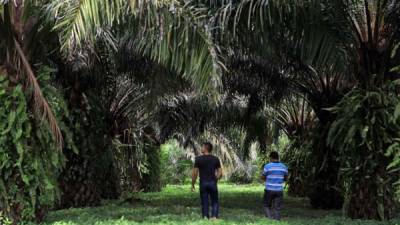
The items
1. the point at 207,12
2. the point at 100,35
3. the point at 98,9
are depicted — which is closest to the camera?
the point at 98,9

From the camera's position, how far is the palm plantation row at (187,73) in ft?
26.4

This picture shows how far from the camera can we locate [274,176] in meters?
11.1

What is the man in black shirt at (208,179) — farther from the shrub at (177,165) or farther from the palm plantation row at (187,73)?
the shrub at (177,165)

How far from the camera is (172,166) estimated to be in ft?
131

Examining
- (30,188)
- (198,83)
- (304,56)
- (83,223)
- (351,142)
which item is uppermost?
(304,56)

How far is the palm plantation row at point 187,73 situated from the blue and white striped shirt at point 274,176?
3.69 ft

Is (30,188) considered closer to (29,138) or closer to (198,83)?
(29,138)

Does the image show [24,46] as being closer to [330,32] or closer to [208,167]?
[208,167]

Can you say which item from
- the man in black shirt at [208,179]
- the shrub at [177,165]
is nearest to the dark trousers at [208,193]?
the man in black shirt at [208,179]

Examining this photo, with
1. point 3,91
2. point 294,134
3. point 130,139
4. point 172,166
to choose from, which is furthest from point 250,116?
point 172,166

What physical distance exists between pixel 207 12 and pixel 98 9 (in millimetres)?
2516

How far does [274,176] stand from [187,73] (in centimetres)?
391

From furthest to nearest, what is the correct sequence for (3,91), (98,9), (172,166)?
(172,166) → (3,91) → (98,9)

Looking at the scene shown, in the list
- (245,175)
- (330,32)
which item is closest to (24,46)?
(330,32)
